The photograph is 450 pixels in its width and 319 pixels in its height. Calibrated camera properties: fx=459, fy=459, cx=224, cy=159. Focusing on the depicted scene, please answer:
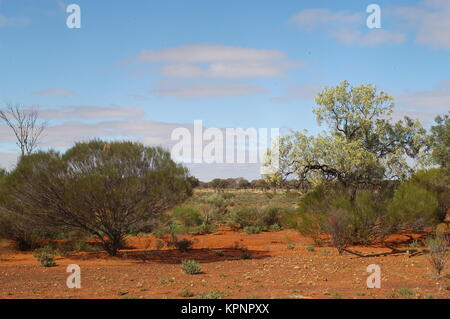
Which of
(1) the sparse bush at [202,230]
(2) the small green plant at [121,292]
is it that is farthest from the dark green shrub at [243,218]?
(2) the small green plant at [121,292]

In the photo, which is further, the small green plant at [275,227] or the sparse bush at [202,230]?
the small green plant at [275,227]

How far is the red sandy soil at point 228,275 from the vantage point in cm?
1084

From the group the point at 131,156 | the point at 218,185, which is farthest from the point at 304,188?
the point at 218,185

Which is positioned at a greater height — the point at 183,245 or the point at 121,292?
the point at 121,292

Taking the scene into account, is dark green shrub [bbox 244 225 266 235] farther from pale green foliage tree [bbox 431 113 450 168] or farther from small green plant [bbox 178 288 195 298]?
small green plant [bbox 178 288 195 298]

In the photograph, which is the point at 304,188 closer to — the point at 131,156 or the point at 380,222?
the point at 380,222

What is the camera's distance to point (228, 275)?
46.4 ft

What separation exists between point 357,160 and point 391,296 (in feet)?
34.0

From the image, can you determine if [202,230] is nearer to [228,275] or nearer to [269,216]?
[269,216]

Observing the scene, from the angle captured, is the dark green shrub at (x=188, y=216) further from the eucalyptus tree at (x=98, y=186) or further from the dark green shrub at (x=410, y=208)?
the dark green shrub at (x=410, y=208)

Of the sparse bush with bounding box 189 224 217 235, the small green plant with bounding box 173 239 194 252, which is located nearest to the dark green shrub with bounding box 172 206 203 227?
the sparse bush with bounding box 189 224 217 235

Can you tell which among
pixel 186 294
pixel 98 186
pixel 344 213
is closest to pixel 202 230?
pixel 344 213

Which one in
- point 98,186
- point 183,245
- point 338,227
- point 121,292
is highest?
point 98,186

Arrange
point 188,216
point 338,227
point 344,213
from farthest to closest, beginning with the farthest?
point 188,216
point 344,213
point 338,227
